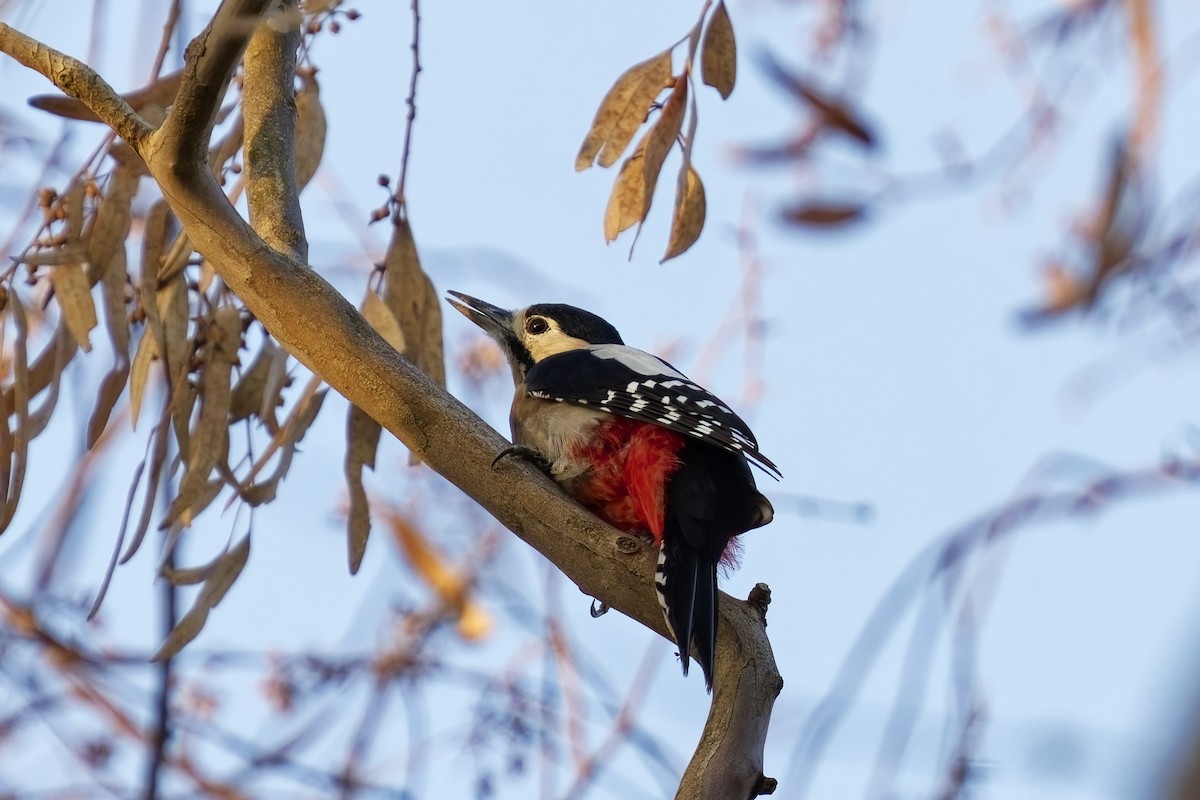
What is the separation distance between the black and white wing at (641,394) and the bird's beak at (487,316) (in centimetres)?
52

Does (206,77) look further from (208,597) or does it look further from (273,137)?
(208,597)

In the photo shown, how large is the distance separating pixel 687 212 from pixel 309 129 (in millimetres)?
905

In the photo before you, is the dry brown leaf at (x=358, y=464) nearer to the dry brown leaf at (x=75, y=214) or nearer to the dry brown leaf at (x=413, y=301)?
the dry brown leaf at (x=413, y=301)

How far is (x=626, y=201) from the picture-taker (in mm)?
2732

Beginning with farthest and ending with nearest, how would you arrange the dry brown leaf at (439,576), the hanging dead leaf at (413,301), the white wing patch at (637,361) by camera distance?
the dry brown leaf at (439,576) → the white wing patch at (637,361) → the hanging dead leaf at (413,301)

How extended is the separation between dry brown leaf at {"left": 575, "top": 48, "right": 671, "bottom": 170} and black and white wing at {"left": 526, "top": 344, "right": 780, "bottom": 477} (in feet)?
1.64

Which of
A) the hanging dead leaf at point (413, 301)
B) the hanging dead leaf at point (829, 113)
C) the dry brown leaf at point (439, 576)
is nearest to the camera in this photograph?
the hanging dead leaf at point (829, 113)

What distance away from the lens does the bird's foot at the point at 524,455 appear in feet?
7.32

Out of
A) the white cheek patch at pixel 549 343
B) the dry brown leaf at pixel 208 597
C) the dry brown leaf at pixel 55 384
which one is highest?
the white cheek patch at pixel 549 343

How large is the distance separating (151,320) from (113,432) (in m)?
1.08

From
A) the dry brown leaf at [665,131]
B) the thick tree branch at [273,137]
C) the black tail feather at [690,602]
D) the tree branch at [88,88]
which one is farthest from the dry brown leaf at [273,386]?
the black tail feather at [690,602]

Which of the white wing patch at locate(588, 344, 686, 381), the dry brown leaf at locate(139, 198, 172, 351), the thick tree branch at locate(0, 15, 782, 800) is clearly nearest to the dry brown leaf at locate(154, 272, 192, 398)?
the dry brown leaf at locate(139, 198, 172, 351)

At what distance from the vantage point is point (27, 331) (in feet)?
9.15

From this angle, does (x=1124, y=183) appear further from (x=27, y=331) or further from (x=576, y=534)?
(x=27, y=331)
